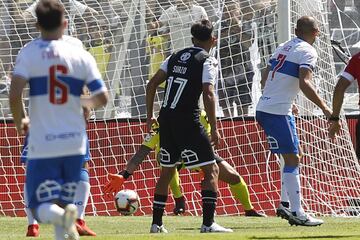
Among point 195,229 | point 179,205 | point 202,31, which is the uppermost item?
point 202,31

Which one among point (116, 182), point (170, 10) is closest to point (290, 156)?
point (116, 182)

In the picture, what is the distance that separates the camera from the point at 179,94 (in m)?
11.3

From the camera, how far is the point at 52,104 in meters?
7.89

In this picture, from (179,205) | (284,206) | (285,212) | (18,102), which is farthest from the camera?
(179,205)

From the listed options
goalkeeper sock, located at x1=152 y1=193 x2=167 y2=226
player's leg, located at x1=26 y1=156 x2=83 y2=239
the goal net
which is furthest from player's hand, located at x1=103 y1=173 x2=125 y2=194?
player's leg, located at x1=26 y1=156 x2=83 y2=239

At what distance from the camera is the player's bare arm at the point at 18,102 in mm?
7897

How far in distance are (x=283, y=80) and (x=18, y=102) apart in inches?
201

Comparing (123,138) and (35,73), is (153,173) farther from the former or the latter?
(35,73)

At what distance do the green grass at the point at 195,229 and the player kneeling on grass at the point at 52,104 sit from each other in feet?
7.08

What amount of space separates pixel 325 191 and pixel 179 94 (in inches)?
182

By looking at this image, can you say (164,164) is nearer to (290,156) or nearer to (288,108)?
(290,156)

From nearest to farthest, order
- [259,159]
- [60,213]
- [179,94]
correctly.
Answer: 1. [60,213]
2. [179,94]
3. [259,159]

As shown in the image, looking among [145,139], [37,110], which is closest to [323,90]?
[145,139]

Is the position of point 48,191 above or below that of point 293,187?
above
